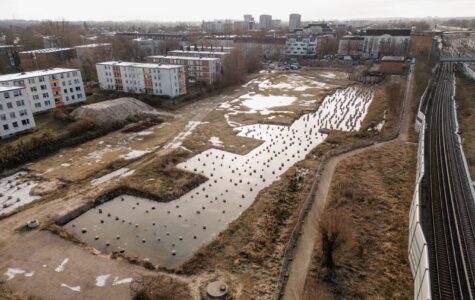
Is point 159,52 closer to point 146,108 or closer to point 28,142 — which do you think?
point 146,108

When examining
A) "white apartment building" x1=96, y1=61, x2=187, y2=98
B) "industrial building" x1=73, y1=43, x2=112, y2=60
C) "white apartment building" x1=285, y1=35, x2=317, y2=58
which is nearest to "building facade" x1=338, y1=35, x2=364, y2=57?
"white apartment building" x1=285, y1=35, x2=317, y2=58

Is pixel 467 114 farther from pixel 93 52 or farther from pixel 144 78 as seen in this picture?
pixel 93 52

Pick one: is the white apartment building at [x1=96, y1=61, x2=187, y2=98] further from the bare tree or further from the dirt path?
the bare tree

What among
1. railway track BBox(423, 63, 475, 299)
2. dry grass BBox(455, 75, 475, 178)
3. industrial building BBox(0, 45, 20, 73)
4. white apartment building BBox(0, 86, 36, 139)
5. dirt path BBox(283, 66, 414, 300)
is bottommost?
dirt path BBox(283, 66, 414, 300)

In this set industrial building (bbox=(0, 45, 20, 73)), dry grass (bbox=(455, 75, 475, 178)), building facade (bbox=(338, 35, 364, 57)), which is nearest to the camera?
dry grass (bbox=(455, 75, 475, 178))

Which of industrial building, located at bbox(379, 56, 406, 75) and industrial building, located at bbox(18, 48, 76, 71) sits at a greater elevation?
industrial building, located at bbox(18, 48, 76, 71)

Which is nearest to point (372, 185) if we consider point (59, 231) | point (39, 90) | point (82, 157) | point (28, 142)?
point (59, 231)
